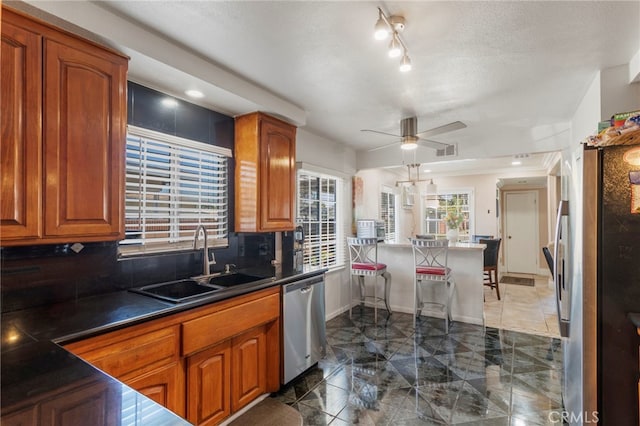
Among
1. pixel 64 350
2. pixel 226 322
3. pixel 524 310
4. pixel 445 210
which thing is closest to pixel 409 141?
pixel 226 322

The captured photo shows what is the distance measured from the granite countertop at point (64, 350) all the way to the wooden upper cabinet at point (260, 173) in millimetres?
839

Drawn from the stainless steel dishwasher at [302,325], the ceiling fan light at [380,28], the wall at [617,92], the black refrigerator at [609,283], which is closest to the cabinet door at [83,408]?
the stainless steel dishwasher at [302,325]

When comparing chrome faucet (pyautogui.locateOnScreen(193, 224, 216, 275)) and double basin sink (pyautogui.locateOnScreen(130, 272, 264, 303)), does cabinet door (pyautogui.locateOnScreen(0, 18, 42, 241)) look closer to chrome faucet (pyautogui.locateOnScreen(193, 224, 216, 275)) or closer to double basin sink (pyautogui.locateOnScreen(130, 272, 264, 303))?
double basin sink (pyautogui.locateOnScreen(130, 272, 264, 303))

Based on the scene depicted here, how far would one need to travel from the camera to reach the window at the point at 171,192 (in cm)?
214

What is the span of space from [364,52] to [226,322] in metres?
1.95

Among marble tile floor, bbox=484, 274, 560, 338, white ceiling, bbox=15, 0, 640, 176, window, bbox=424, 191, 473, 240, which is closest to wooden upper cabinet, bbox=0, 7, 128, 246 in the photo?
white ceiling, bbox=15, 0, 640, 176

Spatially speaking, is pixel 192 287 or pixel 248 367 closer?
pixel 248 367

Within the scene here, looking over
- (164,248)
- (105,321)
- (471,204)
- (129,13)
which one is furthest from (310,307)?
(471,204)

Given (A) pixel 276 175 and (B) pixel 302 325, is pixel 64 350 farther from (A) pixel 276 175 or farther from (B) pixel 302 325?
(A) pixel 276 175

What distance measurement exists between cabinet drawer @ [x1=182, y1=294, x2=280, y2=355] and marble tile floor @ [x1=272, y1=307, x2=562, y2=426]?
72cm

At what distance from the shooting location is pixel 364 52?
2002mm

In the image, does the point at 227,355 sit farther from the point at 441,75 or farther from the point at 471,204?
the point at 471,204

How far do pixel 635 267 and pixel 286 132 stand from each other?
8.49 feet

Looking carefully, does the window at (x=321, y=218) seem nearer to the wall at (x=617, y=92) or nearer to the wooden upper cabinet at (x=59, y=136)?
the wooden upper cabinet at (x=59, y=136)
